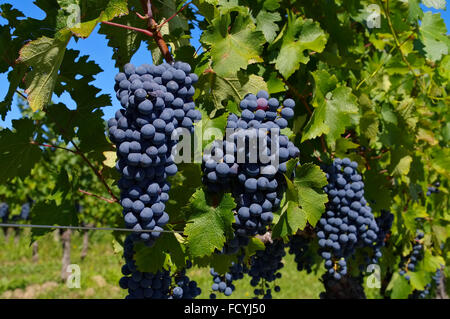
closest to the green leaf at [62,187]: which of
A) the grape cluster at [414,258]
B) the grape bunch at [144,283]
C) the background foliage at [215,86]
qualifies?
the background foliage at [215,86]

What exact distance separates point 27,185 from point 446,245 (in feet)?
37.7

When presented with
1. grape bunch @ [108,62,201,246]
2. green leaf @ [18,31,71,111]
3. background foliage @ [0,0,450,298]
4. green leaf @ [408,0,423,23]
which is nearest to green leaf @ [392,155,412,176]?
background foliage @ [0,0,450,298]

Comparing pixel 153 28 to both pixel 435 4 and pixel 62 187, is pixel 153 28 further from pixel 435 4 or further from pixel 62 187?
pixel 435 4

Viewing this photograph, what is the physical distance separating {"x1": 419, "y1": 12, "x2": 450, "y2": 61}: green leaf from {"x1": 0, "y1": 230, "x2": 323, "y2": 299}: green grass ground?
16.1 feet

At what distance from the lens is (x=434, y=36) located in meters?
2.74

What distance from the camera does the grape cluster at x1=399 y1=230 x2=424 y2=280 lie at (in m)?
3.78

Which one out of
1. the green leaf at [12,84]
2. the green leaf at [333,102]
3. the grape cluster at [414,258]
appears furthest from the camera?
the grape cluster at [414,258]

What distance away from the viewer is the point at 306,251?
10.7 feet

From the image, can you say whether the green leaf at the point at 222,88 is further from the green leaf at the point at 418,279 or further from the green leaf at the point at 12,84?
the green leaf at the point at 418,279

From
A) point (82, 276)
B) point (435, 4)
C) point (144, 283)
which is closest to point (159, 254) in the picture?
point (144, 283)

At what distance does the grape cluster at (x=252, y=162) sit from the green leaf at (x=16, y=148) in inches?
37.1

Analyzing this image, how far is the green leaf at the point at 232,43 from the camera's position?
5.18 ft

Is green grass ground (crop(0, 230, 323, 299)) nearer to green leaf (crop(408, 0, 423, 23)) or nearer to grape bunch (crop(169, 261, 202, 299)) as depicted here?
grape bunch (crop(169, 261, 202, 299))
